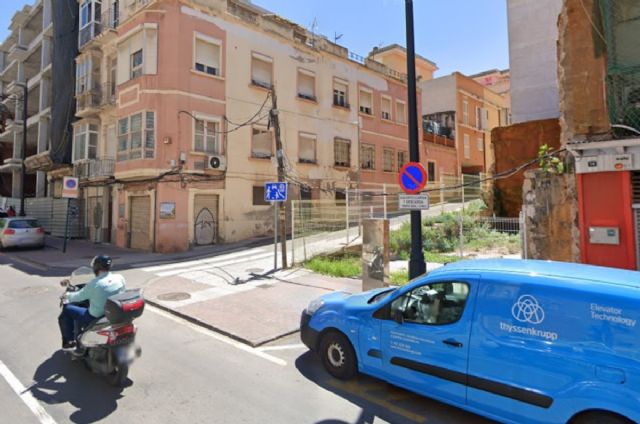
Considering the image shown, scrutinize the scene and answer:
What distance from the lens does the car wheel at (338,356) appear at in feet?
14.4

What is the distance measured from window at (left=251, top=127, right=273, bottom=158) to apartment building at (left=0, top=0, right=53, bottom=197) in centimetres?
1720

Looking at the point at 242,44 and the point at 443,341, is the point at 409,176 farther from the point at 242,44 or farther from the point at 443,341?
the point at 242,44

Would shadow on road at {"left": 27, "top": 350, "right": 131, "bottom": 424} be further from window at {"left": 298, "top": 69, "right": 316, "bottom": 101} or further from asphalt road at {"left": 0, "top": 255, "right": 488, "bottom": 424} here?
window at {"left": 298, "top": 69, "right": 316, "bottom": 101}

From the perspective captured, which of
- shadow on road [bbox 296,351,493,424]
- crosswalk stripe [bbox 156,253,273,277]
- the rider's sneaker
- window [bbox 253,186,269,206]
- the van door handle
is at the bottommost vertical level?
shadow on road [bbox 296,351,493,424]

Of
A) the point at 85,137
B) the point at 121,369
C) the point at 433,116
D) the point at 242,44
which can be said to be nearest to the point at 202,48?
the point at 242,44

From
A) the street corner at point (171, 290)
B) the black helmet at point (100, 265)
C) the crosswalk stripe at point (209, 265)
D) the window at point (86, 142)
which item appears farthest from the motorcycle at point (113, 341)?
the window at point (86, 142)

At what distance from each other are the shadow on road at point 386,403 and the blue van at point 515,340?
21 centimetres

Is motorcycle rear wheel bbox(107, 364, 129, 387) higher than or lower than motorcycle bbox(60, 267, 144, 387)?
lower

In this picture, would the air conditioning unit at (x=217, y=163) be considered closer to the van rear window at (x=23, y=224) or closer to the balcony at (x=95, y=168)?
the balcony at (x=95, y=168)

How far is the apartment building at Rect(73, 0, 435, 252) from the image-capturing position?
16.4 metres

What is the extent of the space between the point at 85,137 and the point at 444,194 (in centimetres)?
2035

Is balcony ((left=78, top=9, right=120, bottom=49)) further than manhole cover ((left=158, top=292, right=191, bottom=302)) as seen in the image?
Yes

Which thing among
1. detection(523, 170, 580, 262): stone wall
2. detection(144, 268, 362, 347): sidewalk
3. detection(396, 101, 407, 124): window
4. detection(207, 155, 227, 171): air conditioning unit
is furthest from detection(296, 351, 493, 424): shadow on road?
detection(396, 101, 407, 124): window

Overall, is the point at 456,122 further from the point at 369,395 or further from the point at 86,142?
the point at 369,395
